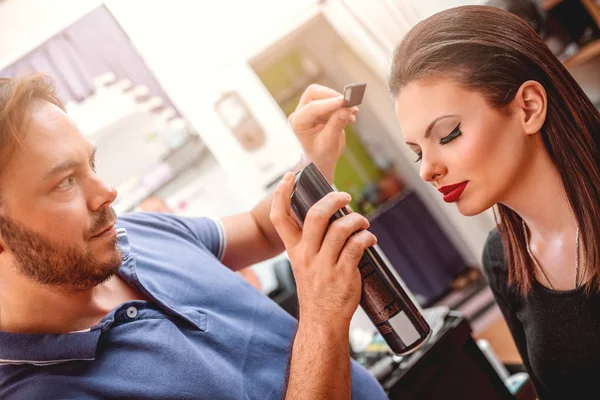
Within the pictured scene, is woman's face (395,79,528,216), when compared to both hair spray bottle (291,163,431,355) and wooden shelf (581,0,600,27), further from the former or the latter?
wooden shelf (581,0,600,27)

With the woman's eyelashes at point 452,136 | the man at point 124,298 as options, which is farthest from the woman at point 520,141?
the man at point 124,298

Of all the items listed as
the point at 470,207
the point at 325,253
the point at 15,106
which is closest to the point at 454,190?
the point at 470,207

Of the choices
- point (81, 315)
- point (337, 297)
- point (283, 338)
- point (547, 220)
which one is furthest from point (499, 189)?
point (81, 315)

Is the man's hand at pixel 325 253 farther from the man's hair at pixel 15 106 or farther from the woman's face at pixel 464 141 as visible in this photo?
the man's hair at pixel 15 106

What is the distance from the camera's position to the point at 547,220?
111cm

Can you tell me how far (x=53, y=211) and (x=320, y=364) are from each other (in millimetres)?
651

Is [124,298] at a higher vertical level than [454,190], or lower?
higher

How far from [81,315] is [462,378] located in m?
1.48

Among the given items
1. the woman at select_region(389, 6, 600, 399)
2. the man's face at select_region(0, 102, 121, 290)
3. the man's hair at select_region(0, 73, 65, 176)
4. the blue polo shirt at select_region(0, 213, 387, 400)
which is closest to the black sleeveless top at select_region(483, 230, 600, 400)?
the woman at select_region(389, 6, 600, 399)

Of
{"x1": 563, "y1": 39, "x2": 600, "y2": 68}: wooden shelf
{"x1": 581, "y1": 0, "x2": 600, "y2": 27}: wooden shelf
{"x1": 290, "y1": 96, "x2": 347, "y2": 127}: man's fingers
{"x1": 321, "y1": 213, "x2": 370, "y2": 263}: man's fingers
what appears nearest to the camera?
{"x1": 321, "y1": 213, "x2": 370, "y2": 263}: man's fingers

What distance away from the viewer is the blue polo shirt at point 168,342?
1045mm

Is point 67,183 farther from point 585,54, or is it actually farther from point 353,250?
point 585,54

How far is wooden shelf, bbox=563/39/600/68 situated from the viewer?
94.8 inches

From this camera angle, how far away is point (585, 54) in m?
2.45
